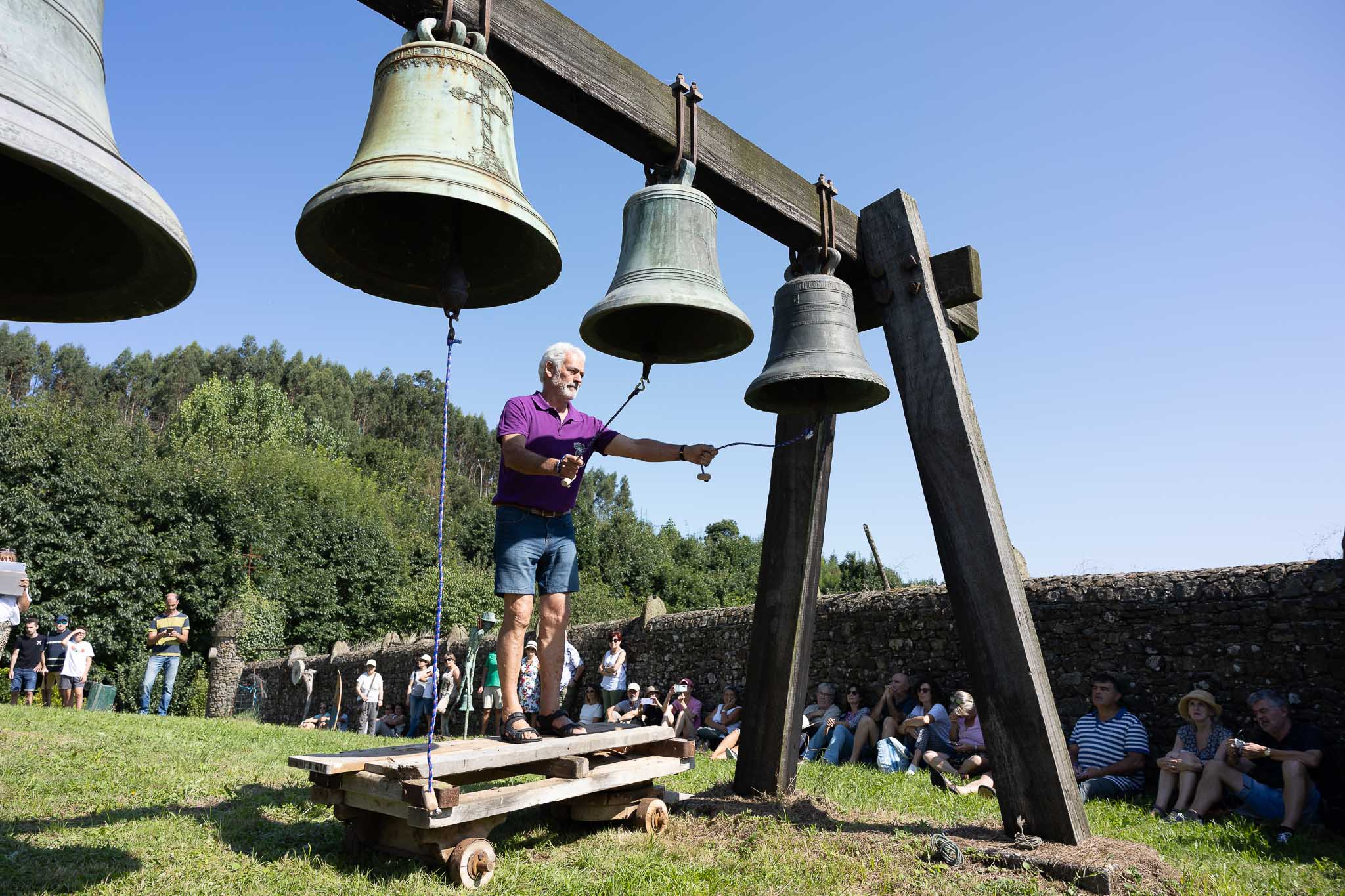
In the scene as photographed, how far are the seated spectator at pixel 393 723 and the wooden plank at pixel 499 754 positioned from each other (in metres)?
12.3

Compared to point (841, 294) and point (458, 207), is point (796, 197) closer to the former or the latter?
point (841, 294)

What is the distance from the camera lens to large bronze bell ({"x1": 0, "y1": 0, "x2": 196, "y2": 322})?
1.46 m

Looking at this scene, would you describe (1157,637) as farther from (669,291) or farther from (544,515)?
(669,291)

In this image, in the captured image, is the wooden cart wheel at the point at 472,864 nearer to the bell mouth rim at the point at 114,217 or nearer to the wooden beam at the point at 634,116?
the bell mouth rim at the point at 114,217

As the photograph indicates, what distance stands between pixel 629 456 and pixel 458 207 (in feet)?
4.93

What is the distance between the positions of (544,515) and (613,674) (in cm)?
853

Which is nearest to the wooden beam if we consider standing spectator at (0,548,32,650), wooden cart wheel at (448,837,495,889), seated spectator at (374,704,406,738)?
wooden cart wheel at (448,837,495,889)

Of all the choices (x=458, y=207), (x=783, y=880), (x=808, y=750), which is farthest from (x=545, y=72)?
(x=808, y=750)

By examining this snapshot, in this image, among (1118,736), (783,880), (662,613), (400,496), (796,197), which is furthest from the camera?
(400,496)

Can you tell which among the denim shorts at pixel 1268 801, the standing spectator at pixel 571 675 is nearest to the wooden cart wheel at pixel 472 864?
the denim shorts at pixel 1268 801

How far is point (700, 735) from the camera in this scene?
32.1ft

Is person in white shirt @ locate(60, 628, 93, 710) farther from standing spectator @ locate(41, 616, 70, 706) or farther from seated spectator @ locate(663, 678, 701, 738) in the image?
seated spectator @ locate(663, 678, 701, 738)

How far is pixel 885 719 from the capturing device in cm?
806

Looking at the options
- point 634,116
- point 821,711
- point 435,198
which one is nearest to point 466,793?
point 435,198
